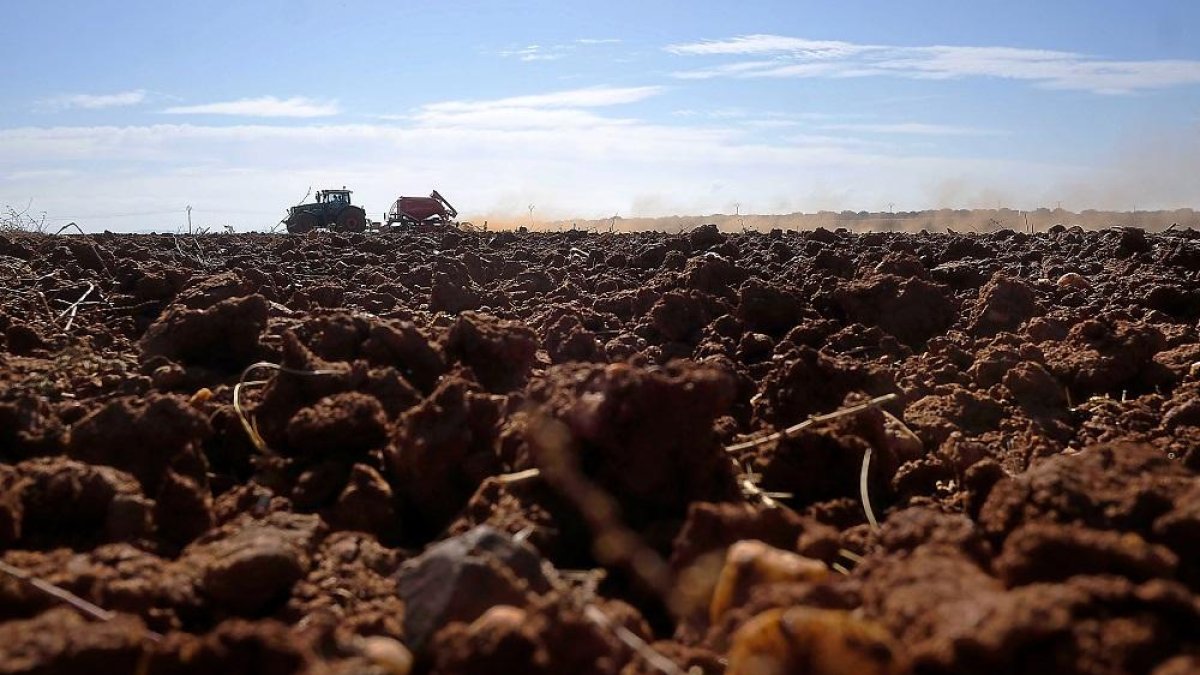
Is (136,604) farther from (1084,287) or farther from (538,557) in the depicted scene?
(1084,287)

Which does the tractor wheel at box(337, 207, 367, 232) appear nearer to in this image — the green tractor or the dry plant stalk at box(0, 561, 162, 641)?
the green tractor

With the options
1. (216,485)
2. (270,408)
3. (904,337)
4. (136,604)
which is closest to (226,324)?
(270,408)

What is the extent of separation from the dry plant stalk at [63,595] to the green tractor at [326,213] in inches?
1311

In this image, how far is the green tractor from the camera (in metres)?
35.3

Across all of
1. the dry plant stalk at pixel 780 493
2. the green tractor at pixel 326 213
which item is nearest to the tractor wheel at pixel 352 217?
the green tractor at pixel 326 213

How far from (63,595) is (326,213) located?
3477cm

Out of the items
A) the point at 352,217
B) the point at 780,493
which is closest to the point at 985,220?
the point at 352,217

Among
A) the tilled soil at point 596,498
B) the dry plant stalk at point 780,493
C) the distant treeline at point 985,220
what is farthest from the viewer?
the distant treeline at point 985,220

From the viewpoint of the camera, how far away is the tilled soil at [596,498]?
6.62ft

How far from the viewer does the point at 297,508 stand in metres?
3.27

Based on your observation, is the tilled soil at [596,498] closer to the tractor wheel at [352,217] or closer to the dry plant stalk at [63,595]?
the dry plant stalk at [63,595]

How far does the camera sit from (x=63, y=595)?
230 centimetres

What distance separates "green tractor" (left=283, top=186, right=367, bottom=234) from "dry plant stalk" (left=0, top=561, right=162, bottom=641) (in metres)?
33.3

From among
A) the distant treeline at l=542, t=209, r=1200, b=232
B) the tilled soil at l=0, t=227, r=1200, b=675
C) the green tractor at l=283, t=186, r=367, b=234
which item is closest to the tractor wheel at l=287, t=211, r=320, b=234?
the green tractor at l=283, t=186, r=367, b=234
